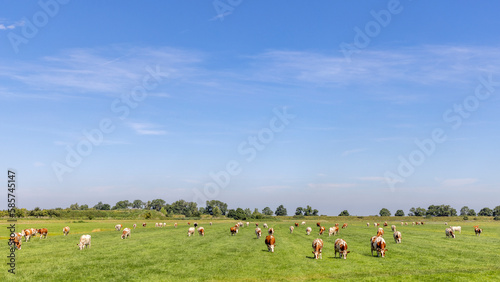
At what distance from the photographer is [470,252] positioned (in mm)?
40156

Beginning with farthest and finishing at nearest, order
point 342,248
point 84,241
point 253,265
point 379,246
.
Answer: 1. point 84,241
2. point 379,246
3. point 342,248
4. point 253,265

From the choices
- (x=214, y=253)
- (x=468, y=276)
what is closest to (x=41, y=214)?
(x=214, y=253)

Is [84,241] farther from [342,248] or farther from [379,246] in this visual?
[379,246]

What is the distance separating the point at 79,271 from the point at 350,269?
21611 mm

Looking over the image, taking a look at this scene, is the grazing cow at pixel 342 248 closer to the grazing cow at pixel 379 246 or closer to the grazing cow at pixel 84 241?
the grazing cow at pixel 379 246

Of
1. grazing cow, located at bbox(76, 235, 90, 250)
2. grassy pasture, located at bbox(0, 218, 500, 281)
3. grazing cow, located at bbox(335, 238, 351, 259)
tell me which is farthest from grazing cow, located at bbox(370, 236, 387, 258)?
grazing cow, located at bbox(76, 235, 90, 250)

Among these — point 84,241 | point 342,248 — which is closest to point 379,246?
point 342,248

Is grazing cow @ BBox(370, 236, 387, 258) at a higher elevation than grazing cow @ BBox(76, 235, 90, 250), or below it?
higher

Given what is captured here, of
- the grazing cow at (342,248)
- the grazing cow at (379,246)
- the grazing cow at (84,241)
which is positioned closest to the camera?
the grazing cow at (342,248)

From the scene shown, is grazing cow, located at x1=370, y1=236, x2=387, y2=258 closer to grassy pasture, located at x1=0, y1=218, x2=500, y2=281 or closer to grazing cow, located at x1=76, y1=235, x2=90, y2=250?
grassy pasture, located at x1=0, y1=218, x2=500, y2=281

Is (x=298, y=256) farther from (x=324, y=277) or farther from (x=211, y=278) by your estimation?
(x=211, y=278)

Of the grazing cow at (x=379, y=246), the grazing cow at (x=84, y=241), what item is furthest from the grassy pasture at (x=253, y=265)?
the grazing cow at (x=84, y=241)

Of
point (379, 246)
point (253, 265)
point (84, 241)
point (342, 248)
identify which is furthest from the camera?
point (84, 241)

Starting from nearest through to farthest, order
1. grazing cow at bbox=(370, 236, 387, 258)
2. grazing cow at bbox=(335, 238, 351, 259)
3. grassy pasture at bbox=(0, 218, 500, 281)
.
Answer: grassy pasture at bbox=(0, 218, 500, 281), grazing cow at bbox=(335, 238, 351, 259), grazing cow at bbox=(370, 236, 387, 258)
